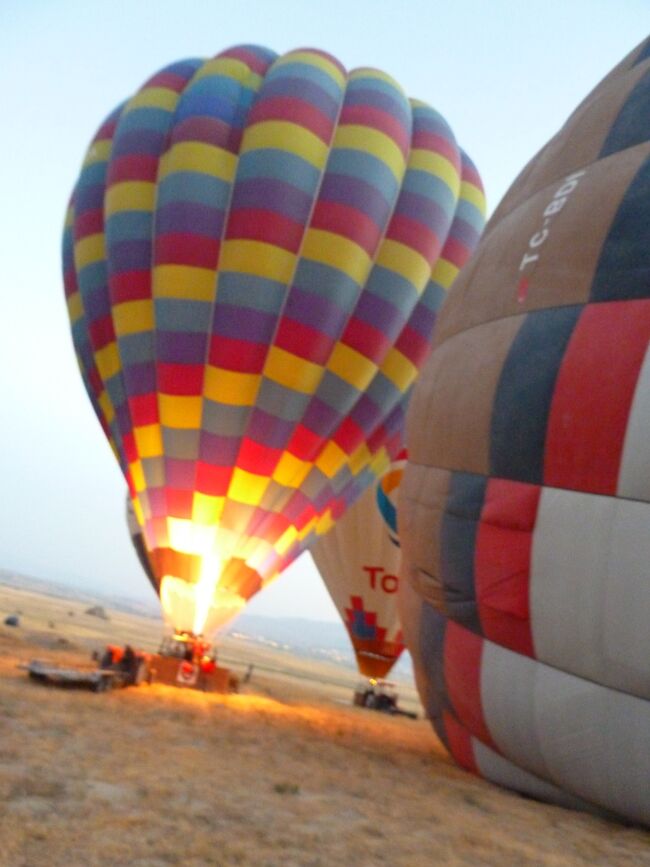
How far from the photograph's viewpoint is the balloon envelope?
3.87 meters

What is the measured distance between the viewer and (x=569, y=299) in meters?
4.43

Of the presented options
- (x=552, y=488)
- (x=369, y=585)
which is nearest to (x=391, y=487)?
(x=369, y=585)

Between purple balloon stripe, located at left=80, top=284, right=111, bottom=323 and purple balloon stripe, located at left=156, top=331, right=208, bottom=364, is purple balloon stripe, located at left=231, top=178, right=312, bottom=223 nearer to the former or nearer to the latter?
purple balloon stripe, located at left=156, top=331, right=208, bottom=364

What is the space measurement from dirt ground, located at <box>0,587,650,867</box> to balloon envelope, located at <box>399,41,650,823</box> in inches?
17.6

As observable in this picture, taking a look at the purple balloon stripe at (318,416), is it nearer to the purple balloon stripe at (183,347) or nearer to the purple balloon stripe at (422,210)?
the purple balloon stripe at (183,347)

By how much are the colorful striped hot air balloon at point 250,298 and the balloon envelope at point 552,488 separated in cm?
408

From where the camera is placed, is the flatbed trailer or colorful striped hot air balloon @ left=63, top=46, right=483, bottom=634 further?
colorful striped hot air balloon @ left=63, top=46, right=483, bottom=634

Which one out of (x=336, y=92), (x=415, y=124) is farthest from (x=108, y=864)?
(x=415, y=124)

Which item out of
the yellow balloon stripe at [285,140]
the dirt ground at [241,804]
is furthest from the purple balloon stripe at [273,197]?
the dirt ground at [241,804]

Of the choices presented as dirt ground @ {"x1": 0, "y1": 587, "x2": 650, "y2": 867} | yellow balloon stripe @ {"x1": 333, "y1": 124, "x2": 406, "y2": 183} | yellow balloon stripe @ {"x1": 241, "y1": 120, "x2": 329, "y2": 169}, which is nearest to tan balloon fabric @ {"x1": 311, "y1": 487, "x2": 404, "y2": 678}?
yellow balloon stripe @ {"x1": 333, "y1": 124, "x2": 406, "y2": 183}

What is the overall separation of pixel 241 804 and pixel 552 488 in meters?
2.38

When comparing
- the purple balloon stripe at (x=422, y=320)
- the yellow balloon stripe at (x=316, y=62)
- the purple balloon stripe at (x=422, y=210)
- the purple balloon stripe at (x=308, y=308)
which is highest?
the yellow balloon stripe at (x=316, y=62)

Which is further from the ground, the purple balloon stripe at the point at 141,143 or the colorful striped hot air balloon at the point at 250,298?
the purple balloon stripe at the point at 141,143

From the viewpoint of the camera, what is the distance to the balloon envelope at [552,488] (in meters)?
3.87
